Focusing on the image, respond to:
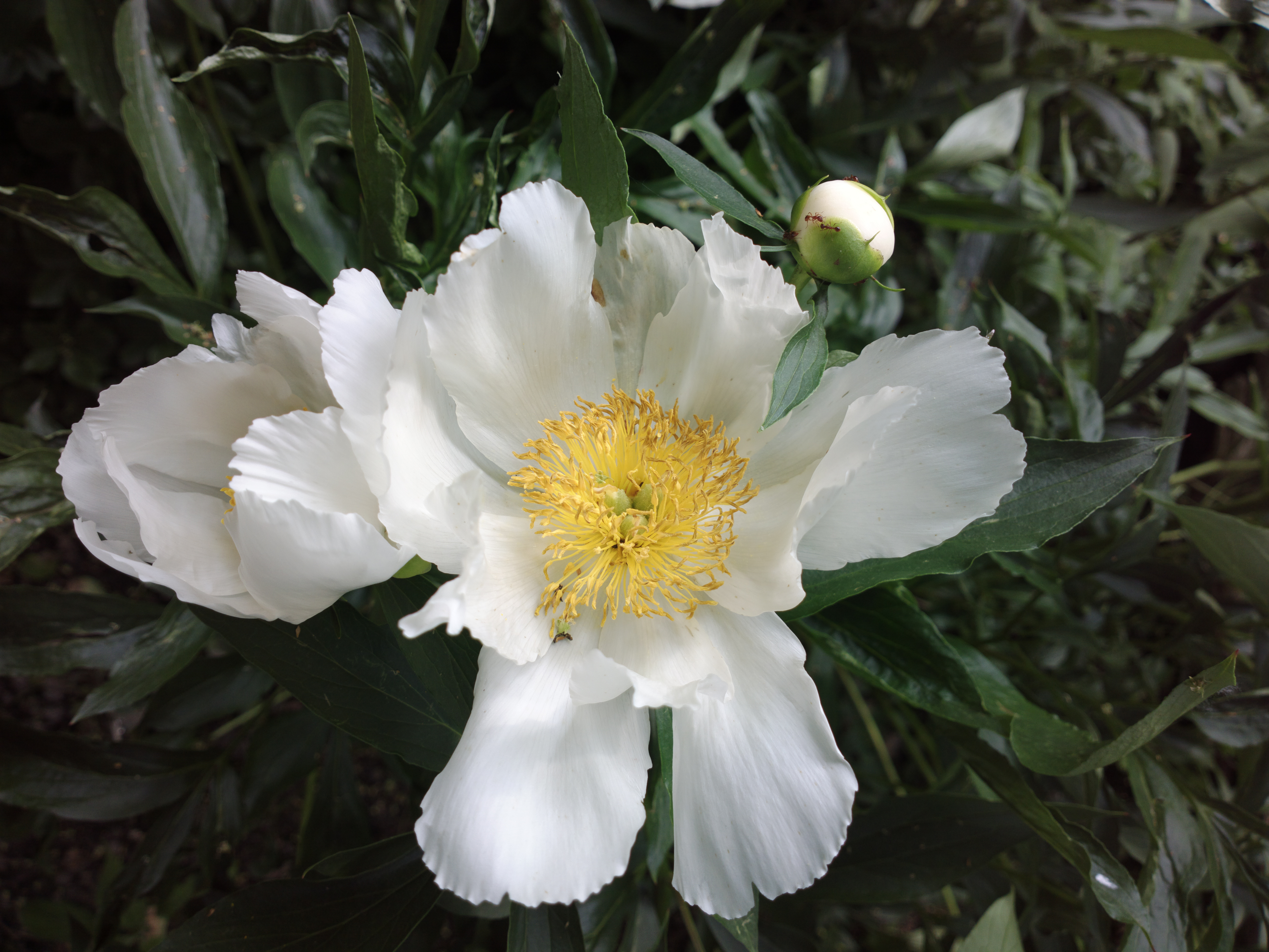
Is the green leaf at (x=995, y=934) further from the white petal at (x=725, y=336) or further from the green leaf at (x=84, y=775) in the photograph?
the green leaf at (x=84, y=775)

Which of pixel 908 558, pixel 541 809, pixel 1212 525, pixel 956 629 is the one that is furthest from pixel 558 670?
pixel 956 629

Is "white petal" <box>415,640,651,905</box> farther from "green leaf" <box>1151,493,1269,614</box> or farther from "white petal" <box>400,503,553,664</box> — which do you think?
"green leaf" <box>1151,493,1269,614</box>

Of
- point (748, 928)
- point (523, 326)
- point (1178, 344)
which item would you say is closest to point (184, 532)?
point (523, 326)

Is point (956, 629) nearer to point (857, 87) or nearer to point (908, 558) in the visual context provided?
point (908, 558)

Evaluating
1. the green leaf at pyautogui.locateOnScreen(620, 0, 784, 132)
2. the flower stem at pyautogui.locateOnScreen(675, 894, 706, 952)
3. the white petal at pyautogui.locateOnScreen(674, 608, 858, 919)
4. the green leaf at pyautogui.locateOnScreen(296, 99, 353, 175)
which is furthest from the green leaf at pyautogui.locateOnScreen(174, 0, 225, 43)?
the flower stem at pyautogui.locateOnScreen(675, 894, 706, 952)

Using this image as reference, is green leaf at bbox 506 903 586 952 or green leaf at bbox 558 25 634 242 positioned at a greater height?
green leaf at bbox 558 25 634 242
